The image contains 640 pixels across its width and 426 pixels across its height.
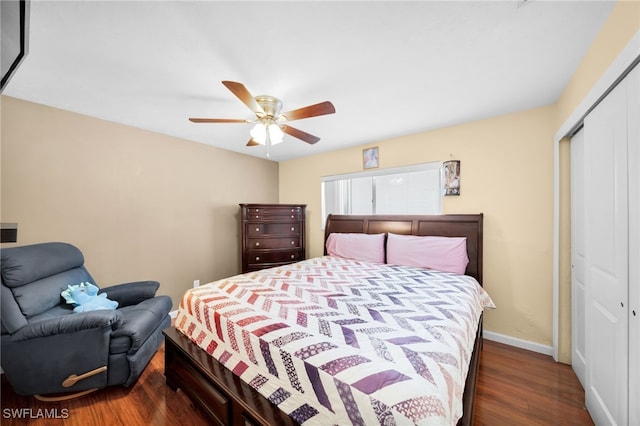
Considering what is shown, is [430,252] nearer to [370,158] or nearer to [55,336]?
[370,158]

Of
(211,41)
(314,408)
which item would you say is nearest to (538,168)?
(314,408)

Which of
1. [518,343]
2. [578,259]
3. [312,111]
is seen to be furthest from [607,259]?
[312,111]

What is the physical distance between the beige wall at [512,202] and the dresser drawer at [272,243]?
2.24 m

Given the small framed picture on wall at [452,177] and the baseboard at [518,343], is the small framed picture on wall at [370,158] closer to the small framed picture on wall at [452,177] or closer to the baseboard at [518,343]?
the small framed picture on wall at [452,177]

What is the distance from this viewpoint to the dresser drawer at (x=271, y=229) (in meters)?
3.54

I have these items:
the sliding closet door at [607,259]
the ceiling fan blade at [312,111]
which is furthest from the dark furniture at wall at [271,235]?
the sliding closet door at [607,259]

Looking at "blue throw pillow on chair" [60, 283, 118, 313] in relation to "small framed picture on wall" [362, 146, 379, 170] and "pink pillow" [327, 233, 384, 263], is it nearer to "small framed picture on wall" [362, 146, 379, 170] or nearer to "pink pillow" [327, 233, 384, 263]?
"pink pillow" [327, 233, 384, 263]

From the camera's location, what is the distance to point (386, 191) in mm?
3414

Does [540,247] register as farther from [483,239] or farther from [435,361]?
[435,361]

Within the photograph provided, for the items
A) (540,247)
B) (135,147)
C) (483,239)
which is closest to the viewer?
(540,247)

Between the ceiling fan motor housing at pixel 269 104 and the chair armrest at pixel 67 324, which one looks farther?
the ceiling fan motor housing at pixel 269 104

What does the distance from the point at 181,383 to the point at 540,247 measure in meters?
3.34

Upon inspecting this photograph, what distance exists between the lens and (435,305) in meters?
1.55

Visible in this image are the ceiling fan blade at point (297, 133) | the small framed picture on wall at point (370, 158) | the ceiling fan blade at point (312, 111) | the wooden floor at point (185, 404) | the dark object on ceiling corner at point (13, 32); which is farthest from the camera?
the small framed picture on wall at point (370, 158)
